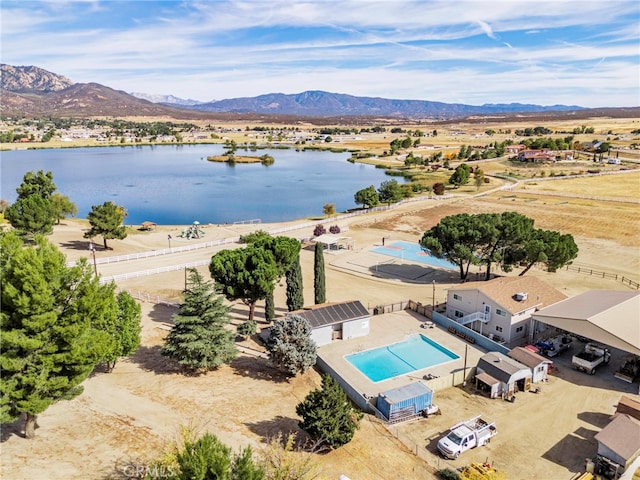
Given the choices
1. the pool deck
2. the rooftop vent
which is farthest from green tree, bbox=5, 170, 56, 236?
the rooftop vent

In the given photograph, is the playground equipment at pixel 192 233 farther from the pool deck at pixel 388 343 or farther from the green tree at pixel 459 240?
the pool deck at pixel 388 343

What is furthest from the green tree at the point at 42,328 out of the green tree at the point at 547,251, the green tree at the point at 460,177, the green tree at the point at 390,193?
the green tree at the point at 460,177

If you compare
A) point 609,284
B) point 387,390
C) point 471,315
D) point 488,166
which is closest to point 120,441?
point 387,390

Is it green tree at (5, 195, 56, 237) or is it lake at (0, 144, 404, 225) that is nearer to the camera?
green tree at (5, 195, 56, 237)

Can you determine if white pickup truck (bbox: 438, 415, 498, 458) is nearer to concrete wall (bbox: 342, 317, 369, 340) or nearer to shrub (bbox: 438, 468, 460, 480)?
shrub (bbox: 438, 468, 460, 480)


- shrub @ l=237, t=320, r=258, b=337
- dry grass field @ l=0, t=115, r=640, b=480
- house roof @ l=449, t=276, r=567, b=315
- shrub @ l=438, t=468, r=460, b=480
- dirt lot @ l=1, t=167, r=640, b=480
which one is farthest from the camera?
house roof @ l=449, t=276, r=567, b=315

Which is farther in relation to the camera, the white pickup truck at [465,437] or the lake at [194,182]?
the lake at [194,182]

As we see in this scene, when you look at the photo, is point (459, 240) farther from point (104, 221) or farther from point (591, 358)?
point (104, 221)

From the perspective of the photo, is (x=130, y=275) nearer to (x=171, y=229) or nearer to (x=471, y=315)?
(x=171, y=229)
